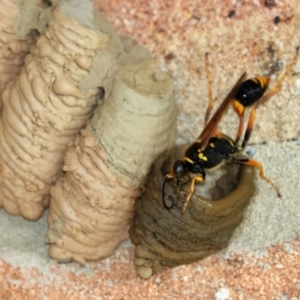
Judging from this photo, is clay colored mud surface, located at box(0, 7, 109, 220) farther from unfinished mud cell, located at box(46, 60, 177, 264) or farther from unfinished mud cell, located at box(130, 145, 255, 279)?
unfinished mud cell, located at box(130, 145, 255, 279)

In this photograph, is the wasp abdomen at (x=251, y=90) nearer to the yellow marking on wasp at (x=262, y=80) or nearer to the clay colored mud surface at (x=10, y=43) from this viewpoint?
the yellow marking on wasp at (x=262, y=80)

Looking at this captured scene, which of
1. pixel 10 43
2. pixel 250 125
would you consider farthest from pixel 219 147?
pixel 10 43

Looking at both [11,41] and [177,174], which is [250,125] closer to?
[177,174]

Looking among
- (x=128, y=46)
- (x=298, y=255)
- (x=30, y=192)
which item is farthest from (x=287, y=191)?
(x=30, y=192)

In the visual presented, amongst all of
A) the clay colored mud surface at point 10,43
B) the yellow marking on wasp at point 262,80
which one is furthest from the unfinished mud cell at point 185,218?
the clay colored mud surface at point 10,43

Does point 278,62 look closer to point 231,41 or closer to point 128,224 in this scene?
point 231,41

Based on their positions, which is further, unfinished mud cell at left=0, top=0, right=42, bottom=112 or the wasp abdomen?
unfinished mud cell at left=0, top=0, right=42, bottom=112

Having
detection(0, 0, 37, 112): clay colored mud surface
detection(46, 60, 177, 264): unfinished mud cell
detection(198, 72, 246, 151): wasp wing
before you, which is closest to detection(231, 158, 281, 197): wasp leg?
detection(198, 72, 246, 151): wasp wing
